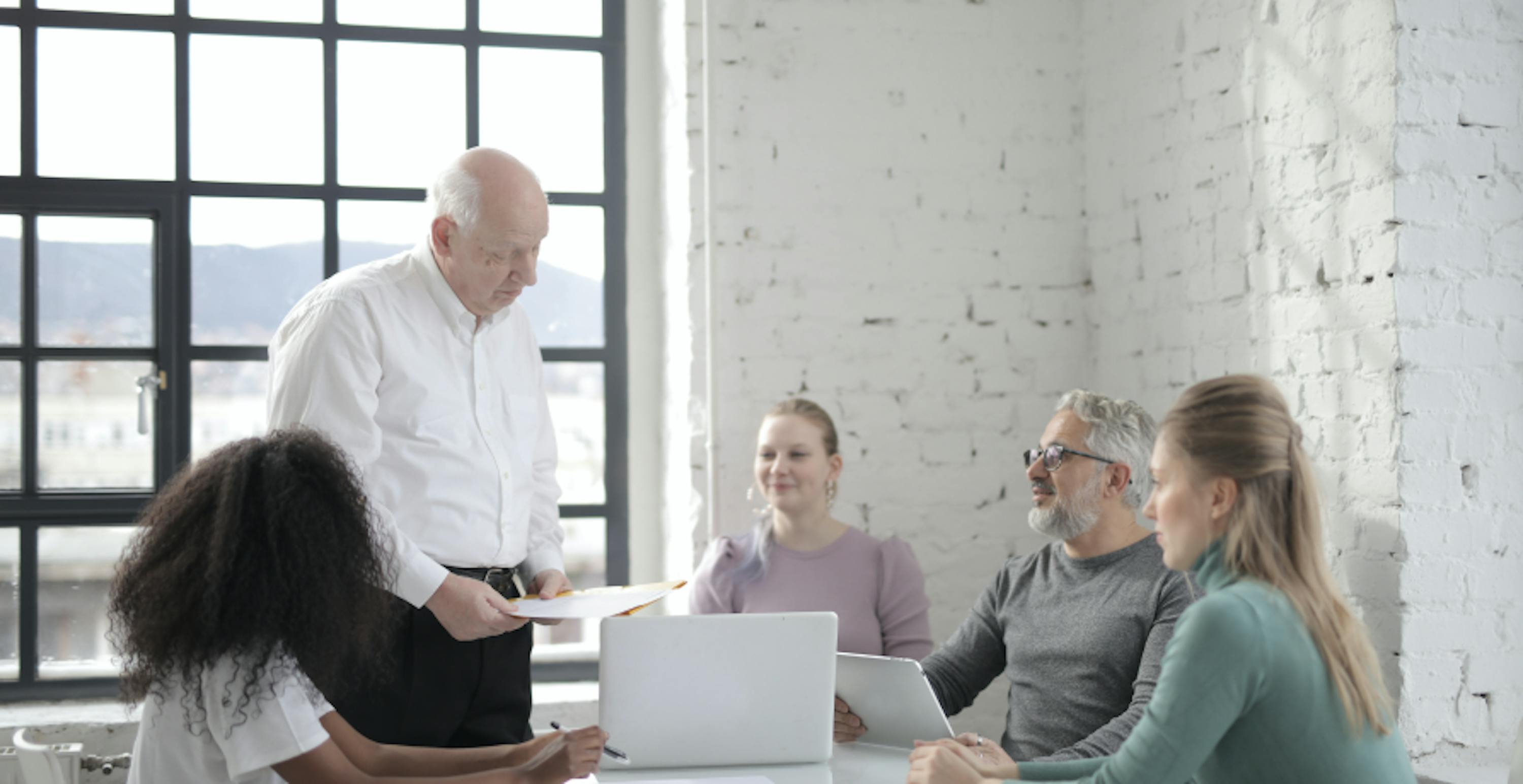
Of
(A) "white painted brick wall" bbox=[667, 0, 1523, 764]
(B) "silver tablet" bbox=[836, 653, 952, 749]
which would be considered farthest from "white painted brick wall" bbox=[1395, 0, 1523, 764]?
(B) "silver tablet" bbox=[836, 653, 952, 749]

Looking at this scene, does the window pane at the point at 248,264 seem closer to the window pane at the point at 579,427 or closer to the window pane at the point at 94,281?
the window pane at the point at 94,281

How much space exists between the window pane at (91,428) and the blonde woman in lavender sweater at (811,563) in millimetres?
1586

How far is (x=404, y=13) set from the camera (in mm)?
3797

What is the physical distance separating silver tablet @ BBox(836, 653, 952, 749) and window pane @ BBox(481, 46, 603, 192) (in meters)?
2.10

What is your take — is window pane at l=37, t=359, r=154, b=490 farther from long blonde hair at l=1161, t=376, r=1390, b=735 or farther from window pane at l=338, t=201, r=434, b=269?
long blonde hair at l=1161, t=376, r=1390, b=735

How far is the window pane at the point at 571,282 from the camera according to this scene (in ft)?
12.8

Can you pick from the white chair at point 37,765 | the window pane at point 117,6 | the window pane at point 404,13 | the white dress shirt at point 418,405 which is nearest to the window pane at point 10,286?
the window pane at point 117,6

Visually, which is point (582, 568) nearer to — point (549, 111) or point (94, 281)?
point (549, 111)

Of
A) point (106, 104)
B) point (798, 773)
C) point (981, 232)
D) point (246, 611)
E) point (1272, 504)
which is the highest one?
point (106, 104)

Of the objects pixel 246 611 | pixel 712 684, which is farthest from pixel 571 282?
pixel 246 611

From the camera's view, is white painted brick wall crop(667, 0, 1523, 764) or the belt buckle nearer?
the belt buckle

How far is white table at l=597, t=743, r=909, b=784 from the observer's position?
1.99 meters

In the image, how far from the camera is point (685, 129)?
3.58m

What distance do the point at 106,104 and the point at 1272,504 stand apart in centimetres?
327
